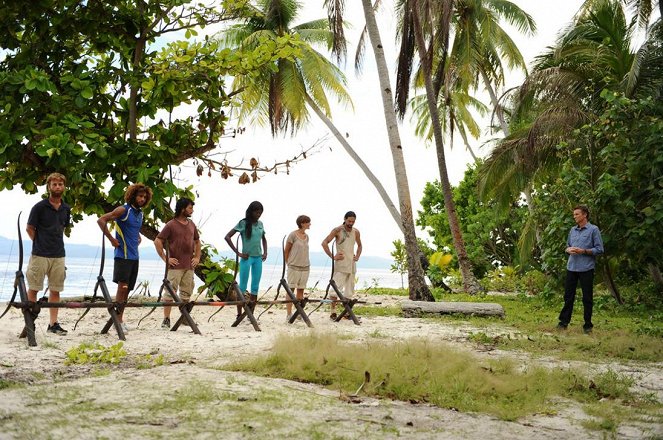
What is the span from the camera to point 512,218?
92.9 ft

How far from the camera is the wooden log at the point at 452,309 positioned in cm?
1352

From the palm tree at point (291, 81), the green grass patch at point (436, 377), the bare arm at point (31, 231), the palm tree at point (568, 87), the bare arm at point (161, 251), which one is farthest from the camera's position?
the palm tree at point (291, 81)

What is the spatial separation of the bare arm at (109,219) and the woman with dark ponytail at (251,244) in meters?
2.07

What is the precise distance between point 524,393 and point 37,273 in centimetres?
570

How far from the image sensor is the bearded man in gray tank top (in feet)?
41.5

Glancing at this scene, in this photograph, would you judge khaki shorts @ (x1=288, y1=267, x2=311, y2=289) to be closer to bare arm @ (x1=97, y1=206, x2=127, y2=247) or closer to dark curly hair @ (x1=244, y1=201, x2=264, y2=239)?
dark curly hair @ (x1=244, y1=201, x2=264, y2=239)

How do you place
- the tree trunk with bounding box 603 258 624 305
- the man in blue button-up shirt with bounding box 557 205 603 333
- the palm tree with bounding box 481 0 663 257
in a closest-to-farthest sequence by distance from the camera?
the man in blue button-up shirt with bounding box 557 205 603 333 < the tree trunk with bounding box 603 258 624 305 < the palm tree with bounding box 481 0 663 257

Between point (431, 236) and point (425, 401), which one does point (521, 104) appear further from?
point (425, 401)

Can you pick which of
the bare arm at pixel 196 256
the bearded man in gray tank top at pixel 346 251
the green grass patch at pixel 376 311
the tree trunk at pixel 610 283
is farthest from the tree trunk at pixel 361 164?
the bare arm at pixel 196 256


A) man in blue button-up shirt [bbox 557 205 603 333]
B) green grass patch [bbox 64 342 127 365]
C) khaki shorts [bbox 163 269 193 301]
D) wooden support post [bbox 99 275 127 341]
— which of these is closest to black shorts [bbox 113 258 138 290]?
wooden support post [bbox 99 275 127 341]

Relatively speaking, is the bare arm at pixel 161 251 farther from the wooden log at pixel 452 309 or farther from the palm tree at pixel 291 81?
the palm tree at pixel 291 81

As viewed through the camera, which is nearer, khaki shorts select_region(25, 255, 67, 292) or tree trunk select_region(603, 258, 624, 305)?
khaki shorts select_region(25, 255, 67, 292)

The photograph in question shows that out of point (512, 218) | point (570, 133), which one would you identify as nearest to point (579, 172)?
point (570, 133)

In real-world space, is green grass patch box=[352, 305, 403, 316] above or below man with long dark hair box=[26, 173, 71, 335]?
below
